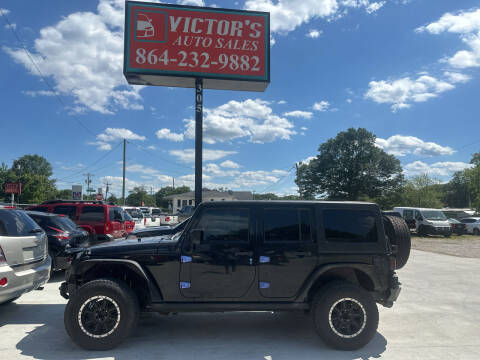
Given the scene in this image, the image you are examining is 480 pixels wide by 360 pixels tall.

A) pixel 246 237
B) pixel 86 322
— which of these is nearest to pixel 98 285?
pixel 86 322

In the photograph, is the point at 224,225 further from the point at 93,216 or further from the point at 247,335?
the point at 93,216

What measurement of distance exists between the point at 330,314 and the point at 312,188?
53.7 meters

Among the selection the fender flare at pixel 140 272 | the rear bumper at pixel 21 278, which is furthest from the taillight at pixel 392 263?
the rear bumper at pixel 21 278

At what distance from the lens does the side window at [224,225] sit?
14.5 ft

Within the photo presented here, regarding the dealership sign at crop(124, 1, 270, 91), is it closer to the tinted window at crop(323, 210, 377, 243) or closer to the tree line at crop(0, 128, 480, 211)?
the tinted window at crop(323, 210, 377, 243)

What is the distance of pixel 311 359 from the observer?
3992 millimetres

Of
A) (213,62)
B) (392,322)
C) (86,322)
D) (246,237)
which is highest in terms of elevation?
(213,62)

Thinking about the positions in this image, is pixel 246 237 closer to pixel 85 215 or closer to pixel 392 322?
pixel 392 322

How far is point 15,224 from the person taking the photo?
511cm

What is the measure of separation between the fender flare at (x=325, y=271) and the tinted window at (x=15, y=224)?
418 centimetres

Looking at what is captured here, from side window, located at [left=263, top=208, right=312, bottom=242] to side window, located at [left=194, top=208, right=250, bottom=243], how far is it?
282 mm

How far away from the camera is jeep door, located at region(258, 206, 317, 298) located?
4.35 m

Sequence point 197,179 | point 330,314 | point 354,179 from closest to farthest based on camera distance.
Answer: point 330,314
point 197,179
point 354,179

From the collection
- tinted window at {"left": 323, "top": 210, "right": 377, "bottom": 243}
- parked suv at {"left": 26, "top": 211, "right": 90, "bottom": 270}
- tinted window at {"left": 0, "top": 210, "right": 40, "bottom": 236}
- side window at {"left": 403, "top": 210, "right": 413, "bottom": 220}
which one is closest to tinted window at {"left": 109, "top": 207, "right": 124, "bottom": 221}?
parked suv at {"left": 26, "top": 211, "right": 90, "bottom": 270}
